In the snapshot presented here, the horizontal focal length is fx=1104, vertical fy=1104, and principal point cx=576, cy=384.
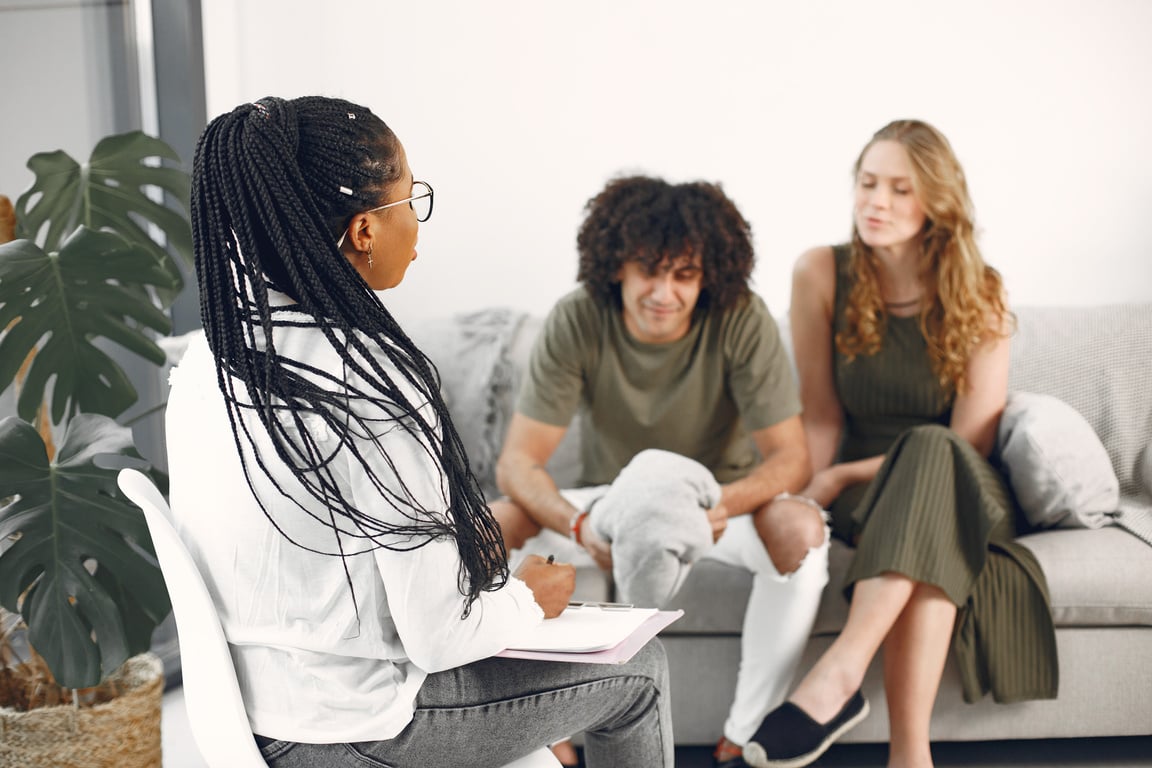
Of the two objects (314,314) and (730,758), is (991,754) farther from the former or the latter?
(314,314)

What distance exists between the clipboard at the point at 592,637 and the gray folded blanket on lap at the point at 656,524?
0.66m

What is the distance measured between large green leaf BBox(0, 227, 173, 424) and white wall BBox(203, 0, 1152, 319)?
1323mm

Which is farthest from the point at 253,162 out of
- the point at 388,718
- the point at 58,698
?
the point at 58,698

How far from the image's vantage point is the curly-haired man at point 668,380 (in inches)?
81.3

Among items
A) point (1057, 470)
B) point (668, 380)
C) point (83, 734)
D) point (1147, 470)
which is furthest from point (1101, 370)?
point (83, 734)

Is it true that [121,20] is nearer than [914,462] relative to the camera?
No

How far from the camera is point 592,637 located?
43.4 inches

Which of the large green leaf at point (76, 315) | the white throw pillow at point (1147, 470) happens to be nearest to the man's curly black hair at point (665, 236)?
the large green leaf at point (76, 315)

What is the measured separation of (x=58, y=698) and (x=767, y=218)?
2.03 metres

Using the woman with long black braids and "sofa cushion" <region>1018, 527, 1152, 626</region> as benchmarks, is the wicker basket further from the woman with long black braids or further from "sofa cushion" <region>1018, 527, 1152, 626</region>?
"sofa cushion" <region>1018, 527, 1152, 626</region>

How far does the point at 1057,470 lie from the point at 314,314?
165cm

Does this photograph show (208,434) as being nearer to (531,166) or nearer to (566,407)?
(566,407)

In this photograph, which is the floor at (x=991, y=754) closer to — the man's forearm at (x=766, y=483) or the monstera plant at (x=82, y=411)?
the man's forearm at (x=766, y=483)

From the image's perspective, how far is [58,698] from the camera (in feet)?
5.66
